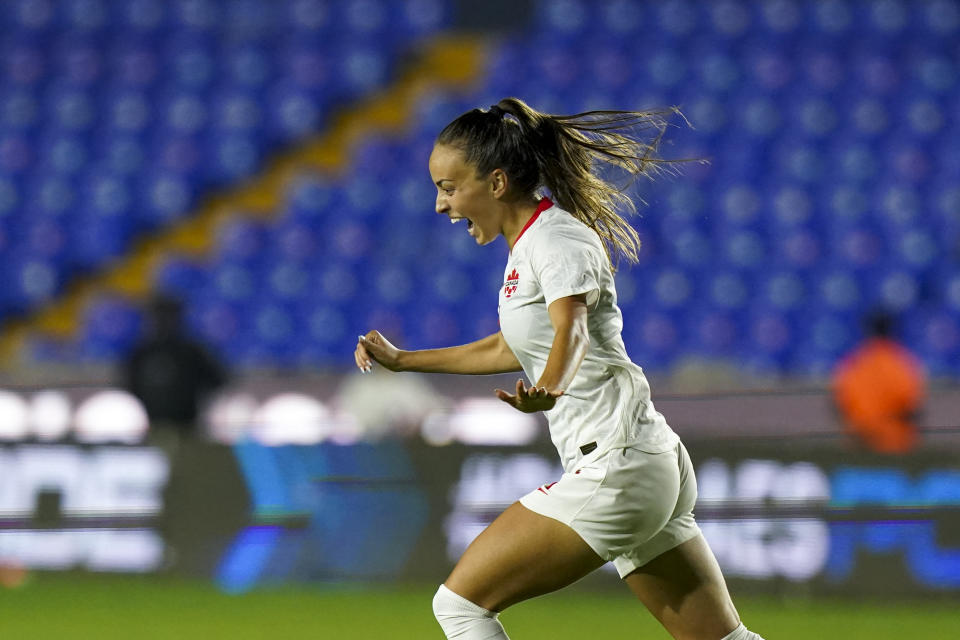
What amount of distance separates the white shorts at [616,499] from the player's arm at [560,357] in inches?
13.0

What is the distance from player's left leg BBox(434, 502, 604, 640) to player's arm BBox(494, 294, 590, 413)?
435 millimetres

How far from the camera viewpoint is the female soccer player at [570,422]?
3230mm

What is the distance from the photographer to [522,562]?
3223mm

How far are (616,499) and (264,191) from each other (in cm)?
1099

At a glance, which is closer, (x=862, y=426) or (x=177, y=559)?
(x=177, y=559)

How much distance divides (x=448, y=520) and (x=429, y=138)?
664cm

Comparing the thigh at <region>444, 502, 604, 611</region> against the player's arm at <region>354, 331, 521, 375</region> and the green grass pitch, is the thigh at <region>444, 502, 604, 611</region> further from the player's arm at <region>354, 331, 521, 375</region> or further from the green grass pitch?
the green grass pitch

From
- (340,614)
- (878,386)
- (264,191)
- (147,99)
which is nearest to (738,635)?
(340,614)

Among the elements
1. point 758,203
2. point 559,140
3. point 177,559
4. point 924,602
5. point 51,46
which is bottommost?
point 924,602

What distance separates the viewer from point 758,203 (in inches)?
490

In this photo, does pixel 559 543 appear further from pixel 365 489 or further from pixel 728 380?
pixel 728 380

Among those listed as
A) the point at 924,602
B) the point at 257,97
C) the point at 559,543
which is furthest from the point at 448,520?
the point at 257,97

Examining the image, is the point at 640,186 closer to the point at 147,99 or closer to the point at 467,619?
the point at 147,99

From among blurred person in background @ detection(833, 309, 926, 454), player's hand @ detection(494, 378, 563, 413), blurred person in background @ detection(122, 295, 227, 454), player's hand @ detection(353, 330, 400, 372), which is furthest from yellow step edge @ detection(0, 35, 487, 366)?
player's hand @ detection(494, 378, 563, 413)
